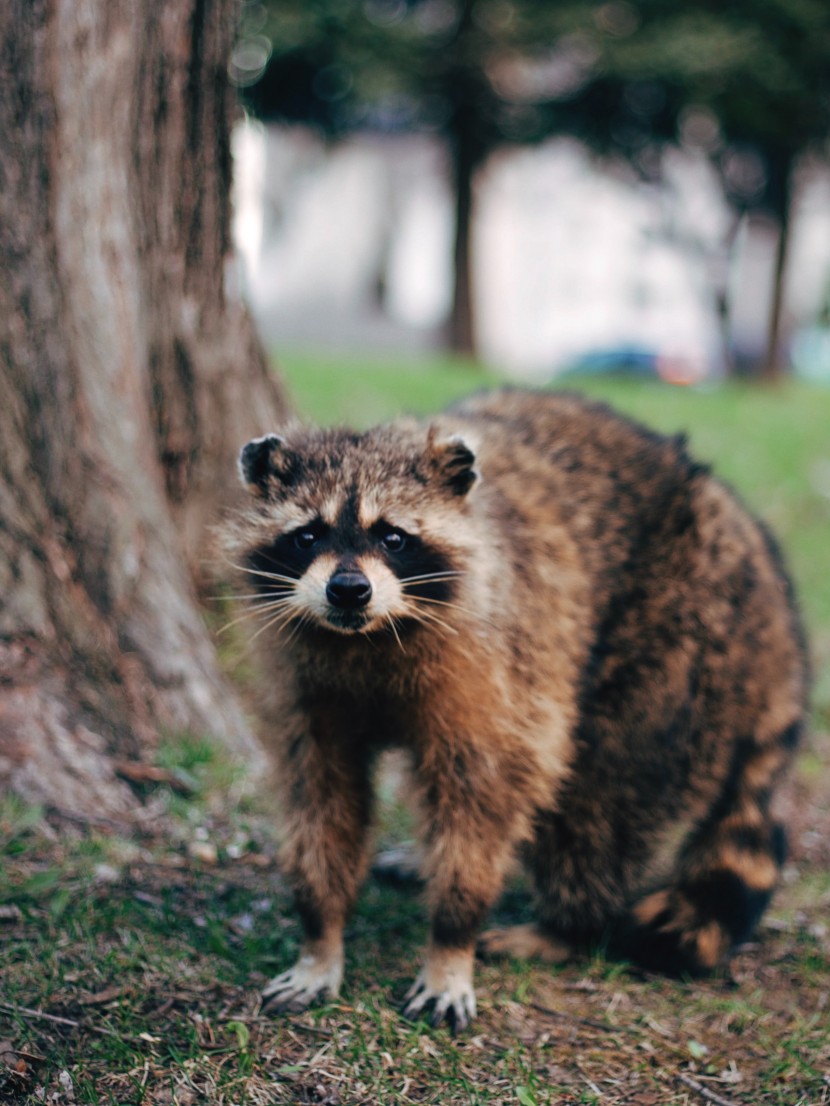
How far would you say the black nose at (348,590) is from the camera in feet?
8.16

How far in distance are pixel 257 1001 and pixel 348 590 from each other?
963 mm

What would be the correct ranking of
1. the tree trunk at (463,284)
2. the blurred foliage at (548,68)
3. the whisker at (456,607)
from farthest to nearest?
the tree trunk at (463,284) < the blurred foliage at (548,68) < the whisker at (456,607)

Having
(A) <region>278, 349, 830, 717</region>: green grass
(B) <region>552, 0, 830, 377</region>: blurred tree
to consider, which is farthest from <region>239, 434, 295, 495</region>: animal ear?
(B) <region>552, 0, 830, 377</region>: blurred tree

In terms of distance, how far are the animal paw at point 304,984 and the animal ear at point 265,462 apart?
3.71ft

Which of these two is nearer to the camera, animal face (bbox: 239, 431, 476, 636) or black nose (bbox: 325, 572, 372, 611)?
black nose (bbox: 325, 572, 372, 611)

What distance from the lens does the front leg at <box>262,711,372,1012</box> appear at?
2797mm

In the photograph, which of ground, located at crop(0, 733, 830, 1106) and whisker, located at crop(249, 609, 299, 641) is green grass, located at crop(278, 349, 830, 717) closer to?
ground, located at crop(0, 733, 830, 1106)

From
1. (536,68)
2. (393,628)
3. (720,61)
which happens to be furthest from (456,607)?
(536,68)

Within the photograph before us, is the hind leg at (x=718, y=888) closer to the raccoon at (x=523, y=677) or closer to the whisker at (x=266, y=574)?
the raccoon at (x=523, y=677)

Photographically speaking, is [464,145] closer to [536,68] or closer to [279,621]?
[536,68]

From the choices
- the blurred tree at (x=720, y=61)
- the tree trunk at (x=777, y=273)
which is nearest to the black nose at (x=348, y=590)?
the blurred tree at (x=720, y=61)

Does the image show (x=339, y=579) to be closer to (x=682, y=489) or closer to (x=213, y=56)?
(x=682, y=489)

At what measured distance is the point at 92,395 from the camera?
3404mm

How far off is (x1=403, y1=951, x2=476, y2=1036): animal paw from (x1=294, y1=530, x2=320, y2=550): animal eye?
1.02m
